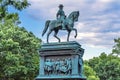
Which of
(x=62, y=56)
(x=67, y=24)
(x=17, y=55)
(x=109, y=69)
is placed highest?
(x=67, y=24)

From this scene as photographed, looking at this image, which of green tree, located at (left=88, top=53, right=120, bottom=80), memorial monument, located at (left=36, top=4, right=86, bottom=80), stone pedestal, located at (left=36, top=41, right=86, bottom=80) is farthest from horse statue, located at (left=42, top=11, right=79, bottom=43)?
green tree, located at (left=88, top=53, right=120, bottom=80)

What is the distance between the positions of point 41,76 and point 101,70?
3803 cm

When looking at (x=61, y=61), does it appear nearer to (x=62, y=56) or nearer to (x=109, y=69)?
(x=62, y=56)

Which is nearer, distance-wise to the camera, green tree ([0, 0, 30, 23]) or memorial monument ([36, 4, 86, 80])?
green tree ([0, 0, 30, 23])

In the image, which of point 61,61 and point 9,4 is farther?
point 61,61

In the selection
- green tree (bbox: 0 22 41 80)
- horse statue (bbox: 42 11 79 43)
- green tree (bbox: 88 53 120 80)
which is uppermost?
horse statue (bbox: 42 11 79 43)

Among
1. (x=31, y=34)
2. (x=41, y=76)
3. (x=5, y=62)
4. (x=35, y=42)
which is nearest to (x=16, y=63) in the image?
(x=5, y=62)

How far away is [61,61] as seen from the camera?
70.5ft

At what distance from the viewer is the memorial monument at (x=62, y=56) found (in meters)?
21.2

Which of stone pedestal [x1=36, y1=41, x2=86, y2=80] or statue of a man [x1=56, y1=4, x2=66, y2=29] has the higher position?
statue of a man [x1=56, y1=4, x2=66, y2=29]

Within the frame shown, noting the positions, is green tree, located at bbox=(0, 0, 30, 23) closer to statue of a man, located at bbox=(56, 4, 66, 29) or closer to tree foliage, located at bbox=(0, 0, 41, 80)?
statue of a man, located at bbox=(56, 4, 66, 29)

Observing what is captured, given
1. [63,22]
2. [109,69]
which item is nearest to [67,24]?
[63,22]

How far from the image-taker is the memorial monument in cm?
2119

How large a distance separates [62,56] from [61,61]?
0.94 ft
